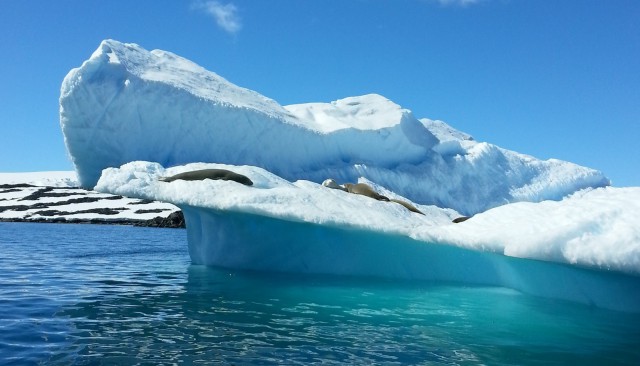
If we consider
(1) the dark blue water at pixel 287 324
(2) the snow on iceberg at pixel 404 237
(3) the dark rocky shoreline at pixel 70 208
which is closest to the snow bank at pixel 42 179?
(3) the dark rocky shoreline at pixel 70 208

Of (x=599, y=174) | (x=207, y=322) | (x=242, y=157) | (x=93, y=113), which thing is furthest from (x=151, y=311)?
(x=599, y=174)

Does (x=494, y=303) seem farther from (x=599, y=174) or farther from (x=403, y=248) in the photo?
(x=599, y=174)

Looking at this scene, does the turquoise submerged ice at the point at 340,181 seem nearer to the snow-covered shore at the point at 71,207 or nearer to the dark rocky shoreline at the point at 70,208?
the dark rocky shoreline at the point at 70,208

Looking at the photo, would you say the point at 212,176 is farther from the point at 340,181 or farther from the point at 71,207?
the point at 71,207

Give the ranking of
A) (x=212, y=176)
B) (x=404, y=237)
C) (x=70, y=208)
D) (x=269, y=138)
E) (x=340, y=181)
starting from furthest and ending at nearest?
(x=70, y=208), (x=340, y=181), (x=269, y=138), (x=212, y=176), (x=404, y=237)

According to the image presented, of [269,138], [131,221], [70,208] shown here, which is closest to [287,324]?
[269,138]

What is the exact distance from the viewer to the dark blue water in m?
4.27

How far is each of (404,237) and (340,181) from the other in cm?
1243

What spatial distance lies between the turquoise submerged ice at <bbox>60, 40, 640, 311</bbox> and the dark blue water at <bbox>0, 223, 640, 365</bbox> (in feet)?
2.53

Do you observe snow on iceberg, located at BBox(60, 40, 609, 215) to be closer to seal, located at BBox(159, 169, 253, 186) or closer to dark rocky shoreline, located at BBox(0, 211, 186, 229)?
seal, located at BBox(159, 169, 253, 186)

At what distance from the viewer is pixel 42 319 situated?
17.1ft

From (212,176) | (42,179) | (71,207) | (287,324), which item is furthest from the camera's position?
(42,179)

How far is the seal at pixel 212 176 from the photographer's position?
399 inches

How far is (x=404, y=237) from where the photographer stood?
8.73 metres
